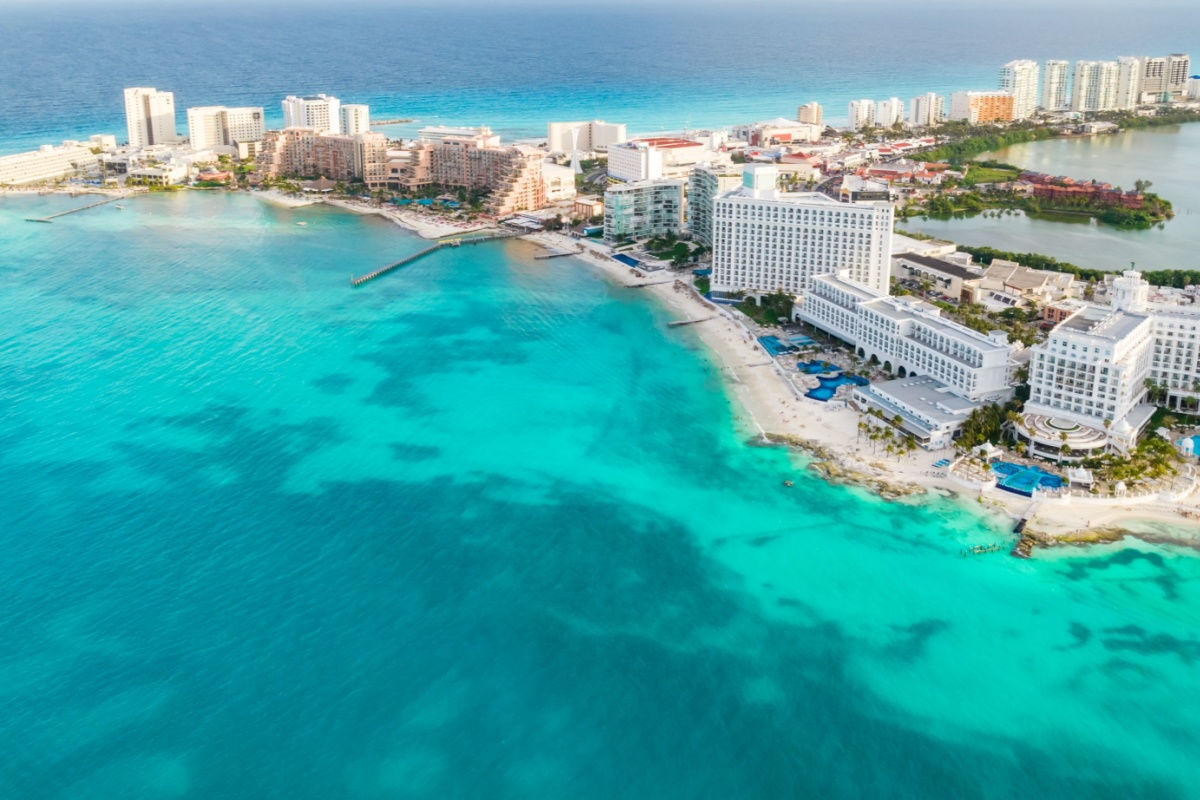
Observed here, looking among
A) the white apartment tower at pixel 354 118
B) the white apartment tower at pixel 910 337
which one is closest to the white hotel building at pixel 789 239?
the white apartment tower at pixel 910 337

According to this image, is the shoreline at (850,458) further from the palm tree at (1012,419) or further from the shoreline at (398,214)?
the shoreline at (398,214)

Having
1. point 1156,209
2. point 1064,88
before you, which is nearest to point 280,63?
point 1064,88

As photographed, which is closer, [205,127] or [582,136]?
[205,127]

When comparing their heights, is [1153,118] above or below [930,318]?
above

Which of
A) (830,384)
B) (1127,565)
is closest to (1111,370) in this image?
(1127,565)

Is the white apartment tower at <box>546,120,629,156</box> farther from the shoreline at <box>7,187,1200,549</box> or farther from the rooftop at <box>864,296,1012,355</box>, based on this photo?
the rooftop at <box>864,296,1012,355</box>

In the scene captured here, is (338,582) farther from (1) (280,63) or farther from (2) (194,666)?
(1) (280,63)

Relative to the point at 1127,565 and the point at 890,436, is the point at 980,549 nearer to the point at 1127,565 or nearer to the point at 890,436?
the point at 1127,565

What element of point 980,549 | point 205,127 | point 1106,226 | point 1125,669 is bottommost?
point 1125,669
